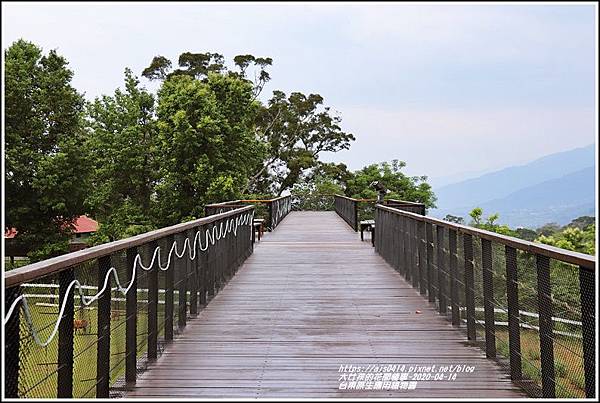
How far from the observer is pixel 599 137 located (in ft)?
6.76

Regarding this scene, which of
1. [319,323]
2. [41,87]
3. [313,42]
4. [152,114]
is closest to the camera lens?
[313,42]

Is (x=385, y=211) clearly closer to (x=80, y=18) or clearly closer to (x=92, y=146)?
(x=80, y=18)

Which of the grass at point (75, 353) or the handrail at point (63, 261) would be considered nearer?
the handrail at point (63, 261)

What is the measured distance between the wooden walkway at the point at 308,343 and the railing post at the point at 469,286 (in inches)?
4.2

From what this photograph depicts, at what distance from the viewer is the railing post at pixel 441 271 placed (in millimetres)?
5176

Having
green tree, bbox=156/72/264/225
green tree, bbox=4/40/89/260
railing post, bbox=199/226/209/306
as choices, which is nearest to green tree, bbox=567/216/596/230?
green tree, bbox=156/72/264/225

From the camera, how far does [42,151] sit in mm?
22766

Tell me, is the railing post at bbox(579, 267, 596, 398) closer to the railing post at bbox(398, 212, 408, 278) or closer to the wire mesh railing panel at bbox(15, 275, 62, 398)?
the wire mesh railing panel at bbox(15, 275, 62, 398)

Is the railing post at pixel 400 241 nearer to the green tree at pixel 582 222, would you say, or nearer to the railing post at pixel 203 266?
the railing post at pixel 203 266

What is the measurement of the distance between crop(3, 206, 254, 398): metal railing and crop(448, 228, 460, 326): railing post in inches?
80.4

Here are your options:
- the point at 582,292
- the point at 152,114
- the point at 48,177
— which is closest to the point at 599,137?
the point at 582,292

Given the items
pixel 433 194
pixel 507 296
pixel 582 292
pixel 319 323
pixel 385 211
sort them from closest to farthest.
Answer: pixel 582 292 < pixel 507 296 < pixel 319 323 < pixel 385 211 < pixel 433 194

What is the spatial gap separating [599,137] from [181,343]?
3.19 m

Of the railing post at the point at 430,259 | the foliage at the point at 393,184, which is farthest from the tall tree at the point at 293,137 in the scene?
the railing post at the point at 430,259
